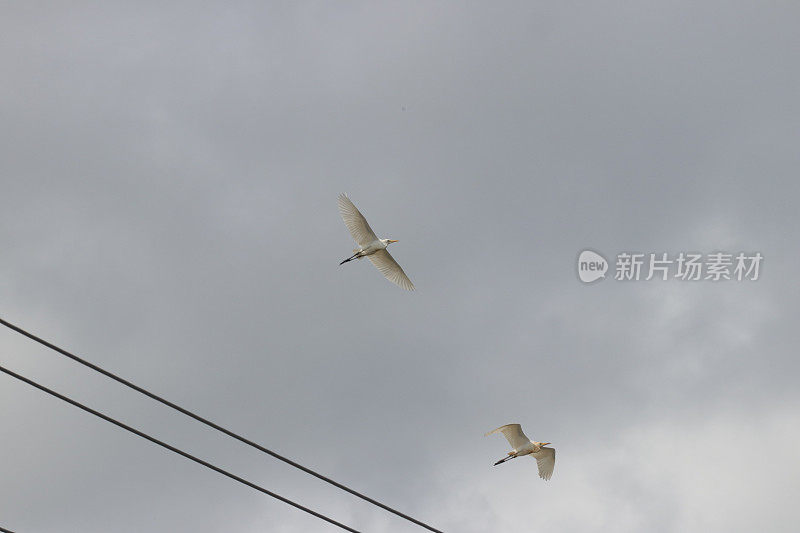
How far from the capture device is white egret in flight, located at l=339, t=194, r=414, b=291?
45.3 meters

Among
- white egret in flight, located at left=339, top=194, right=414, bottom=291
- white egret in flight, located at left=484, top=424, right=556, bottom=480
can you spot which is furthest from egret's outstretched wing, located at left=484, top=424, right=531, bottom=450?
white egret in flight, located at left=339, top=194, right=414, bottom=291

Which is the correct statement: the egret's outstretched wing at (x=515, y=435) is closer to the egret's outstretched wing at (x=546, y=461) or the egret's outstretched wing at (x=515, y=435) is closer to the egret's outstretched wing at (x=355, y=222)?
the egret's outstretched wing at (x=546, y=461)

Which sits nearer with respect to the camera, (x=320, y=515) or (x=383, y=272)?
(x=320, y=515)

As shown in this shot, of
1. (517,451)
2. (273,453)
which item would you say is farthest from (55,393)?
(517,451)

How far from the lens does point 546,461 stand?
141 ft

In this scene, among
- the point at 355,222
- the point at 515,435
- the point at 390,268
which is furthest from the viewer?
the point at 390,268

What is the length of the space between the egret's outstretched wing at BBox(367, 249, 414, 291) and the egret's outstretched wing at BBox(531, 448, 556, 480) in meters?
9.26

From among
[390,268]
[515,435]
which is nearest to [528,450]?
[515,435]

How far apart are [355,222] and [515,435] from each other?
11.0 meters

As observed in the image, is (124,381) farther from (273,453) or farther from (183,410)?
(273,453)

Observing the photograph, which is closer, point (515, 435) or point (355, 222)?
point (515, 435)

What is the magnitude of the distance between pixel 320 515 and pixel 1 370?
16.0ft

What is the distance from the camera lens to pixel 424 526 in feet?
57.4

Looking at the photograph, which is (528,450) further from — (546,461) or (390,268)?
(390,268)
